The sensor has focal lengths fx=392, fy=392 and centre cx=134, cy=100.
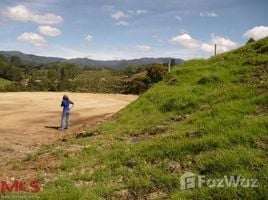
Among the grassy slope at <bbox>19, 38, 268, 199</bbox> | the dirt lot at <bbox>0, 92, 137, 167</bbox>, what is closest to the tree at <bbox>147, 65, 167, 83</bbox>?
the dirt lot at <bbox>0, 92, 137, 167</bbox>

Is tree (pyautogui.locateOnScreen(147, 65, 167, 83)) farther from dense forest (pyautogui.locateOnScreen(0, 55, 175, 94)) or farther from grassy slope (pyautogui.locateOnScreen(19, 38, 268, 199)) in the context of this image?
grassy slope (pyautogui.locateOnScreen(19, 38, 268, 199))

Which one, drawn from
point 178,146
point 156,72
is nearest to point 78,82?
Answer: point 156,72

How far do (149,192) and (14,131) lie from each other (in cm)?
1271

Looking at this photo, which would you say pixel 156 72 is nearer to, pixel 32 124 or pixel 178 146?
pixel 32 124

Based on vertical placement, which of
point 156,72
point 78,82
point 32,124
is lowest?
point 32,124

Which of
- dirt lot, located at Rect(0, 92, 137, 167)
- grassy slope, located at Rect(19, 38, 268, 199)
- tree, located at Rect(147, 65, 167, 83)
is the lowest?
dirt lot, located at Rect(0, 92, 137, 167)

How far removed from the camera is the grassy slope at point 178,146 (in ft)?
24.4

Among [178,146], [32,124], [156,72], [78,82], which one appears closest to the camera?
[178,146]

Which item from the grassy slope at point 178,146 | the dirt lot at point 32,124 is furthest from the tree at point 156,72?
the grassy slope at point 178,146

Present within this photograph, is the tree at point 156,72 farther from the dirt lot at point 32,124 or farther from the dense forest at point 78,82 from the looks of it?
the dirt lot at point 32,124

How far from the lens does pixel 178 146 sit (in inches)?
352

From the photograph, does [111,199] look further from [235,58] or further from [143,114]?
[235,58]

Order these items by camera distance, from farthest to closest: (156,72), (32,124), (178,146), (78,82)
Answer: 1. (78,82)
2. (156,72)
3. (32,124)
4. (178,146)

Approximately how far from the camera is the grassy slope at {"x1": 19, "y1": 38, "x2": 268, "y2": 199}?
24.4ft
